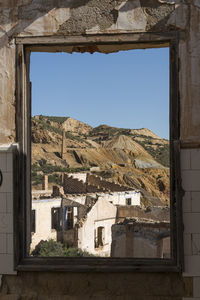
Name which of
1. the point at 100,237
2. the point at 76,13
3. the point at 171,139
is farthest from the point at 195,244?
the point at 100,237

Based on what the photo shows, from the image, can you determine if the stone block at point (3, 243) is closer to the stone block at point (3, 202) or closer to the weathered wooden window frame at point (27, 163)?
the weathered wooden window frame at point (27, 163)

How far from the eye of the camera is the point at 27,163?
3.80 m

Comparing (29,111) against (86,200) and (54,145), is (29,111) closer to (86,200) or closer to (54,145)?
(86,200)

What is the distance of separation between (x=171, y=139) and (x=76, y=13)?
174cm

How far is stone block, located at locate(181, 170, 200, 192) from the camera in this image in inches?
133

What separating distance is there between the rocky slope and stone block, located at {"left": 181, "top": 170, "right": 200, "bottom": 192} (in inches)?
1099

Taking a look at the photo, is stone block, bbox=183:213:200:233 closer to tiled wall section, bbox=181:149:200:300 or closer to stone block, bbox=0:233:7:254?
tiled wall section, bbox=181:149:200:300

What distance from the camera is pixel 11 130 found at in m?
3.64

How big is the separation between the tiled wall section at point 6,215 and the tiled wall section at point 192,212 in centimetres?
184

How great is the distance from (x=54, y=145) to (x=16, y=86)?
5282 cm

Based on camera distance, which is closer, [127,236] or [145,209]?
[127,236]

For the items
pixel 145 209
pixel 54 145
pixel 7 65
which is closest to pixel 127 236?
pixel 145 209

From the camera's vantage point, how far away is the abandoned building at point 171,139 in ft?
11.2

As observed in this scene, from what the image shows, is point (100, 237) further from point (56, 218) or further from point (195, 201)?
point (195, 201)
